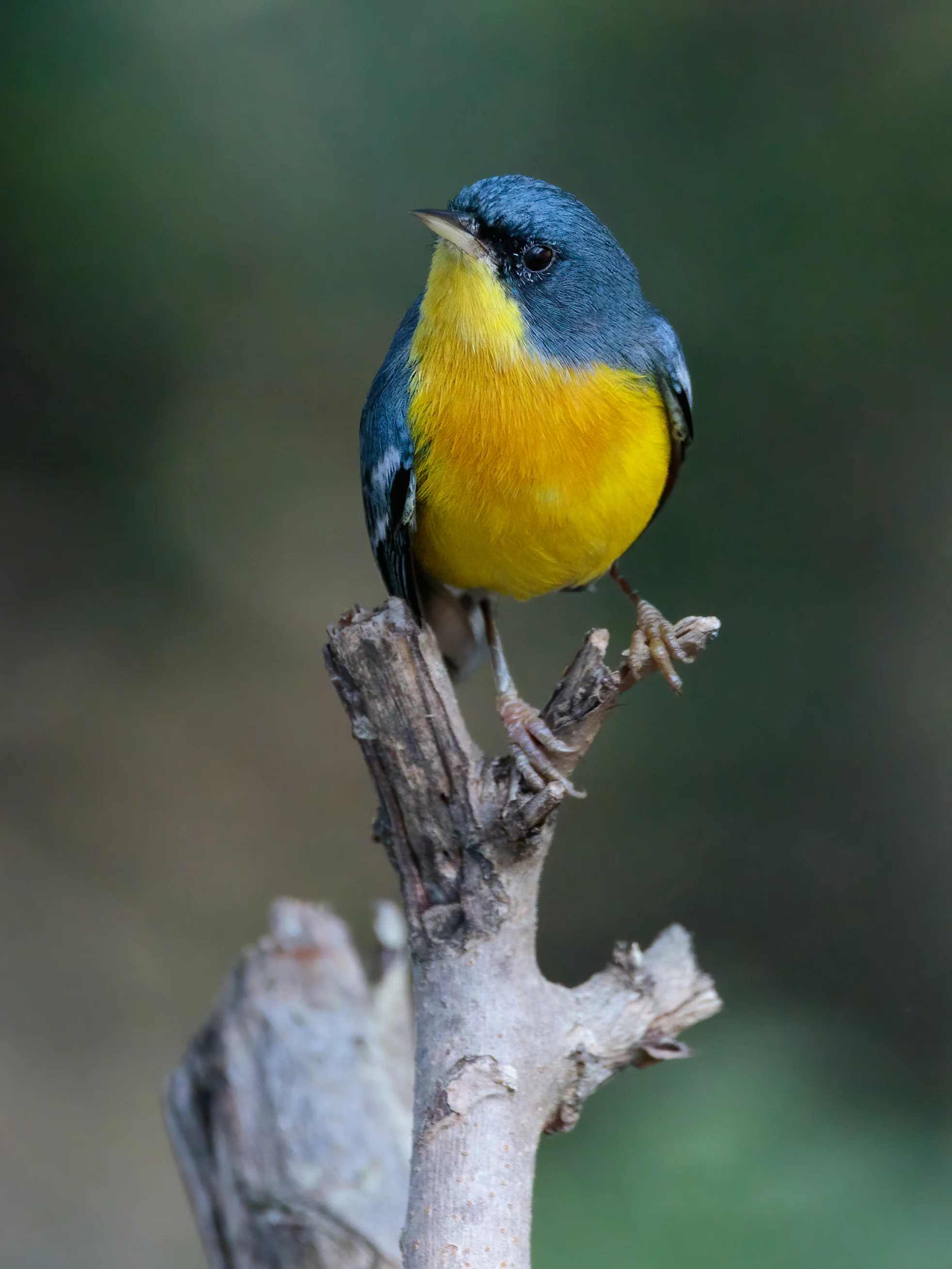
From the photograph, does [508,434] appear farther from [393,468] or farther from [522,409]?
[393,468]

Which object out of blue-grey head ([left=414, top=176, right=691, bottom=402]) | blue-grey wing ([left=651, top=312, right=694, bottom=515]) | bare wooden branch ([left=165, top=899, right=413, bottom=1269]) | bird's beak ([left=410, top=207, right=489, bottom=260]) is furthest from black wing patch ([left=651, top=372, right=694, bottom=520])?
bare wooden branch ([left=165, top=899, right=413, bottom=1269])

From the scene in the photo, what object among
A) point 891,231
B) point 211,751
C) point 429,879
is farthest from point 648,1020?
point 211,751

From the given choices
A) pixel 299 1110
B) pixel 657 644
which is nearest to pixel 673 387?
pixel 657 644

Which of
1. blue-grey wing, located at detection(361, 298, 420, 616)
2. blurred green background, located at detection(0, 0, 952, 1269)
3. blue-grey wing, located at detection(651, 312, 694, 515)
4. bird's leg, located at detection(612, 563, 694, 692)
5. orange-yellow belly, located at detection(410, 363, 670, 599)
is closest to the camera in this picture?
Result: bird's leg, located at detection(612, 563, 694, 692)

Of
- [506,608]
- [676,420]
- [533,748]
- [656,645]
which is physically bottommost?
[533,748]

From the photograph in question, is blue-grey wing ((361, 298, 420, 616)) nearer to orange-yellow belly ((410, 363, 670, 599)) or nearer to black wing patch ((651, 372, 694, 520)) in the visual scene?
orange-yellow belly ((410, 363, 670, 599))

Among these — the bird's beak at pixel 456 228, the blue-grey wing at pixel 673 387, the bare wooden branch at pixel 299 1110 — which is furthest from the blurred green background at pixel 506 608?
the bird's beak at pixel 456 228
